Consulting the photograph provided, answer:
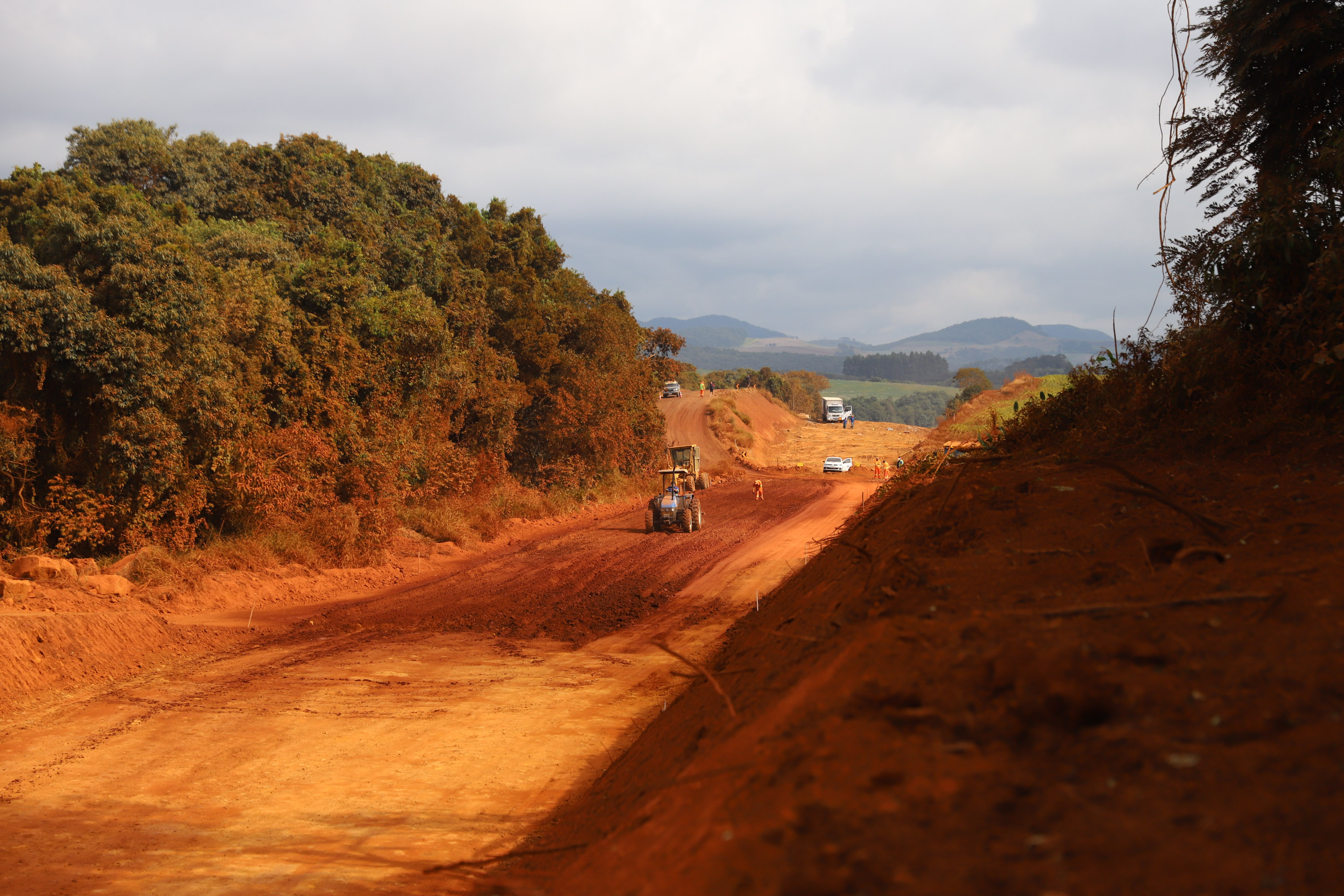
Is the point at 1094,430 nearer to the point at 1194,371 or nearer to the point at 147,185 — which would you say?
the point at 1194,371

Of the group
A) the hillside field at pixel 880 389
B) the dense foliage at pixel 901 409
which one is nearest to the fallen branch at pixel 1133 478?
the dense foliage at pixel 901 409

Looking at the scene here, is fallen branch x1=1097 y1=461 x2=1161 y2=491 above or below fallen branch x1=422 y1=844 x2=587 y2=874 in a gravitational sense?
above

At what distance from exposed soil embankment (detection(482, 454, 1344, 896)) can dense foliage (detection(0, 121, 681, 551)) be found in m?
13.9

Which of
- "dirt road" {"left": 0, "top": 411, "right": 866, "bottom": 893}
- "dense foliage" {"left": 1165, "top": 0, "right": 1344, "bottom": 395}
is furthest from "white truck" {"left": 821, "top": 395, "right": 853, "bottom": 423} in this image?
"dense foliage" {"left": 1165, "top": 0, "right": 1344, "bottom": 395}

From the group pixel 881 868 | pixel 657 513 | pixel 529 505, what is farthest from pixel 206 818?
pixel 529 505

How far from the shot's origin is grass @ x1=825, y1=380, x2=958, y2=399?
160625mm

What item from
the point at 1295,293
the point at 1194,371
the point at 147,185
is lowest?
the point at 1194,371

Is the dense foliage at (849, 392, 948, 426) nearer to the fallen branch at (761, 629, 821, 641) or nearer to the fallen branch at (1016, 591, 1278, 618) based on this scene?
the fallen branch at (761, 629, 821, 641)

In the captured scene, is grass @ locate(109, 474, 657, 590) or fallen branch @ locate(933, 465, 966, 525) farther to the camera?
grass @ locate(109, 474, 657, 590)

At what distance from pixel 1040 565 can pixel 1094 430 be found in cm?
352

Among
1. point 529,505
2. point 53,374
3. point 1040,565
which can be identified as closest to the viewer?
point 1040,565

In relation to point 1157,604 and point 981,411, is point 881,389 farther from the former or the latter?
point 1157,604

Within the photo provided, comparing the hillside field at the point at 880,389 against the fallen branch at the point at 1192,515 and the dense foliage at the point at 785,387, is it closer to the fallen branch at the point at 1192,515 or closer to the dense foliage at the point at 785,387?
the dense foliage at the point at 785,387

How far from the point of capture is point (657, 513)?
23984 millimetres
